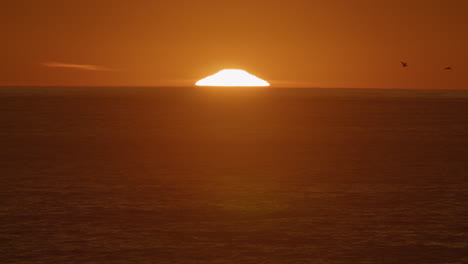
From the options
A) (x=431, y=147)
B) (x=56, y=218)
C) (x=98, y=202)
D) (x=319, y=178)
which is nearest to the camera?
(x=56, y=218)

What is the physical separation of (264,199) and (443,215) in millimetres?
3064

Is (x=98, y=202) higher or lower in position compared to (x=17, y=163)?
lower

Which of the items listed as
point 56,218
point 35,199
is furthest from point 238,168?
point 56,218

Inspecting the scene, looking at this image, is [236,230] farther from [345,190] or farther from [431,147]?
[431,147]

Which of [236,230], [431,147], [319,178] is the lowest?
[236,230]

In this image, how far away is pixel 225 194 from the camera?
13586mm

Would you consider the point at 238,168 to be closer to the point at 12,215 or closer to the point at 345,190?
the point at 345,190

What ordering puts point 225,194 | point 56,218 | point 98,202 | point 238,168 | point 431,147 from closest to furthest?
point 56,218, point 98,202, point 225,194, point 238,168, point 431,147

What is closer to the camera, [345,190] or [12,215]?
[12,215]

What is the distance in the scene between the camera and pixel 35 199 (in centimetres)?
1288

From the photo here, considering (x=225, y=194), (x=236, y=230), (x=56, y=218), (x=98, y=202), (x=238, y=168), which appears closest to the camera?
(x=236, y=230)

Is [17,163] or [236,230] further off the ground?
[17,163]

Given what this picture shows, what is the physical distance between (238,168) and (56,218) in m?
7.33

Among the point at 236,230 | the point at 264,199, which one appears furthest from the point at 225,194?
the point at 236,230
